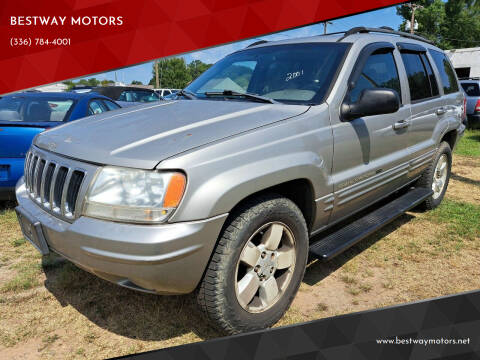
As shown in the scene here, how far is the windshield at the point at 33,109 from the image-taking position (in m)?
4.48

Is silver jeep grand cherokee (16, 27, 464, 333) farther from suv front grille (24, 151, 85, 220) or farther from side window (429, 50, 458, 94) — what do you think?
side window (429, 50, 458, 94)

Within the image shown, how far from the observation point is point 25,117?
449 centimetres

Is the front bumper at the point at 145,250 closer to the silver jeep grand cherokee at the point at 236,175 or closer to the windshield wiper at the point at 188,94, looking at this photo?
the silver jeep grand cherokee at the point at 236,175

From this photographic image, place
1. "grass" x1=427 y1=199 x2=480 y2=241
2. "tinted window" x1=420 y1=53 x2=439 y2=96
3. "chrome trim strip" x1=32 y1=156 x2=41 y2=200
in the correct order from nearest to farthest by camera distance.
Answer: "chrome trim strip" x1=32 y1=156 x2=41 y2=200 → "grass" x1=427 y1=199 x2=480 y2=241 → "tinted window" x1=420 y1=53 x2=439 y2=96

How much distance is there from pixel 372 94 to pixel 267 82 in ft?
2.78

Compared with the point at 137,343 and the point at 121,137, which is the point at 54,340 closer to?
the point at 137,343

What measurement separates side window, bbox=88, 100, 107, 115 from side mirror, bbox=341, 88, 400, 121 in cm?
363

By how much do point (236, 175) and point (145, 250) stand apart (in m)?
0.59

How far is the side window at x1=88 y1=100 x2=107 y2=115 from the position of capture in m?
5.06

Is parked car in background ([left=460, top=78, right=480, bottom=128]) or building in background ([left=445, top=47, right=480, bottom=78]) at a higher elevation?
building in background ([left=445, top=47, right=480, bottom=78])

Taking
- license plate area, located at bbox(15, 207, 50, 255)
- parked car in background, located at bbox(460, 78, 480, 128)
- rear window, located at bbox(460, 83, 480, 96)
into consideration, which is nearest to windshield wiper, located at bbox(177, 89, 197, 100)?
license plate area, located at bbox(15, 207, 50, 255)

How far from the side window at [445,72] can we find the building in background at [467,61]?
2228cm

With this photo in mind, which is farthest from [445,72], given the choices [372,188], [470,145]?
[470,145]

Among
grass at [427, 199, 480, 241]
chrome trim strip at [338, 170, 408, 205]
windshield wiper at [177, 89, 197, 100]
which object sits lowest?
grass at [427, 199, 480, 241]
